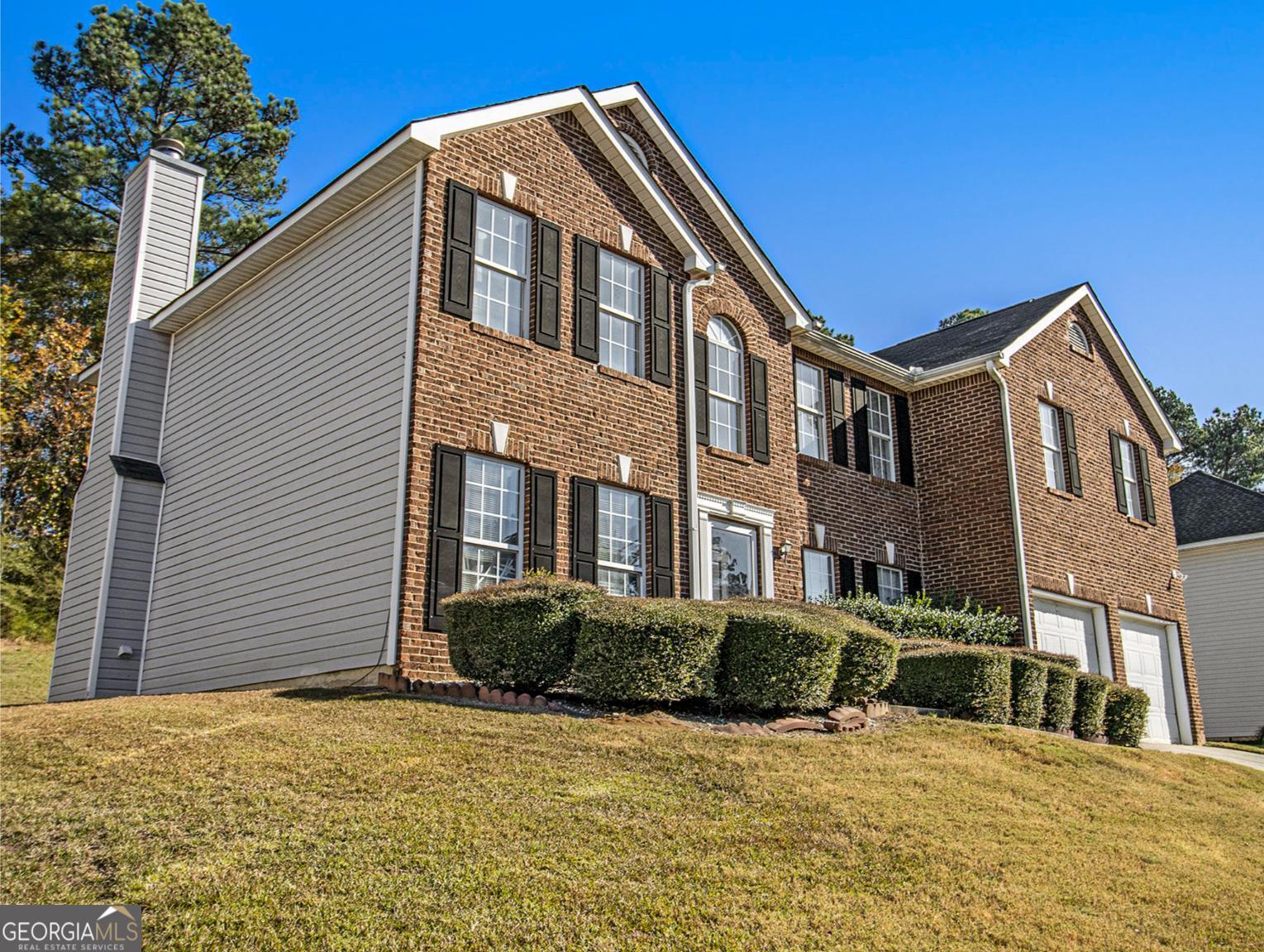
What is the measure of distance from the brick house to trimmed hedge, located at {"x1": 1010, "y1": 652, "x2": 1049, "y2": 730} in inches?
147

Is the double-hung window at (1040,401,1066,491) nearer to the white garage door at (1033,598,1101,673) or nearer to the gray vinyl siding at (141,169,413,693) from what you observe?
the white garage door at (1033,598,1101,673)

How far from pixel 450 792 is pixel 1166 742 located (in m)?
18.4

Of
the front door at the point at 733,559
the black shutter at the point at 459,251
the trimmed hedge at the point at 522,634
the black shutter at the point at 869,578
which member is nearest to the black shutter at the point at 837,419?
the black shutter at the point at 869,578

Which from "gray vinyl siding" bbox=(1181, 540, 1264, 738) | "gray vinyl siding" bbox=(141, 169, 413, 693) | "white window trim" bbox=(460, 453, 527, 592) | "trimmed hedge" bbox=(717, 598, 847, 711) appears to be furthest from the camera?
"gray vinyl siding" bbox=(1181, 540, 1264, 738)

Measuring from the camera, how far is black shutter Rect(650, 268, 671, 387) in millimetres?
14844

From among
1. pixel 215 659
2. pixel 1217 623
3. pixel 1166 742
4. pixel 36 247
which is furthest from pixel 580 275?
pixel 36 247

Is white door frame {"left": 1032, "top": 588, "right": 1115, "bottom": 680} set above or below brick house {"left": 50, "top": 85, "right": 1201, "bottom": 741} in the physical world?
below

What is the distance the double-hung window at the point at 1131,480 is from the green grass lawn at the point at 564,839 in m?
13.7

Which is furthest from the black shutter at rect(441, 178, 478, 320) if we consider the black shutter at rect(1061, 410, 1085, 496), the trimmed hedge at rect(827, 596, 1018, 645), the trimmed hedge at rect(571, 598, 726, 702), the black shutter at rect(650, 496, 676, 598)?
the black shutter at rect(1061, 410, 1085, 496)

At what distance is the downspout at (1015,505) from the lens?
18.2 metres

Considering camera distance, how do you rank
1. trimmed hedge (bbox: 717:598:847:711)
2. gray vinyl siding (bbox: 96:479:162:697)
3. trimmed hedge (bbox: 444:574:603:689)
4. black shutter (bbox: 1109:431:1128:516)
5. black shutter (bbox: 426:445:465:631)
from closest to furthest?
trimmed hedge (bbox: 444:574:603:689) < trimmed hedge (bbox: 717:598:847:711) < black shutter (bbox: 426:445:465:631) < gray vinyl siding (bbox: 96:479:162:697) < black shutter (bbox: 1109:431:1128:516)

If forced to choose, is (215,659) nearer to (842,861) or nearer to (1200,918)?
(842,861)

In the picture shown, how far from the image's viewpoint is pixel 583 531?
43.0 feet

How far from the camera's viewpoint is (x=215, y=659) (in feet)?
45.9
